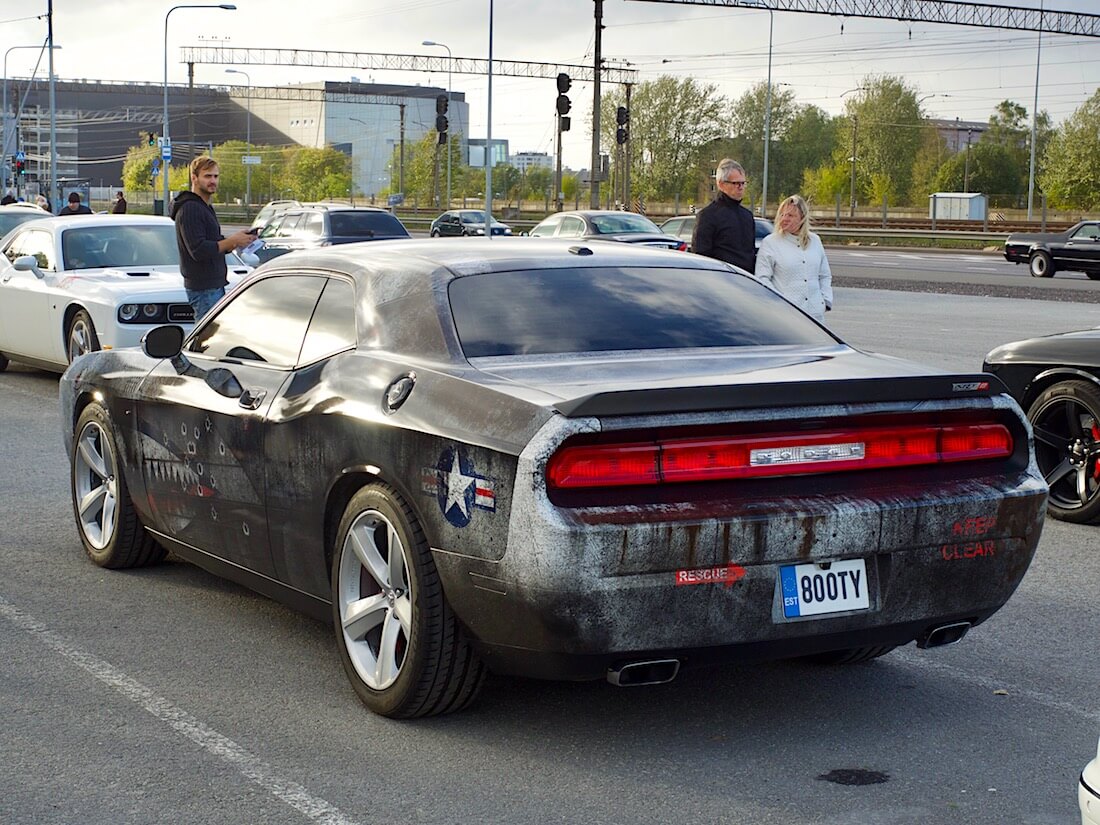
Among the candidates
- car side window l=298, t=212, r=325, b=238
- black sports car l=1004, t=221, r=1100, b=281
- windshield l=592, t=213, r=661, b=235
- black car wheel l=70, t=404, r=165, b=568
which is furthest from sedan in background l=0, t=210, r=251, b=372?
black sports car l=1004, t=221, r=1100, b=281

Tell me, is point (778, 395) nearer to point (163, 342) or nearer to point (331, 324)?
point (331, 324)

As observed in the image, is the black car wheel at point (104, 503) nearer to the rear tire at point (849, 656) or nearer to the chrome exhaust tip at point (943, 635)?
the rear tire at point (849, 656)

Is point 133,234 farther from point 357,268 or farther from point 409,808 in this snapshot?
point 409,808

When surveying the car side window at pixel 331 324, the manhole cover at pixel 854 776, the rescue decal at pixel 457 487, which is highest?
the car side window at pixel 331 324

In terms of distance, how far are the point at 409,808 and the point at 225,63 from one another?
8960 cm

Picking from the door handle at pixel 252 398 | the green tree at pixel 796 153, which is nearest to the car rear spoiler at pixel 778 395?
the door handle at pixel 252 398

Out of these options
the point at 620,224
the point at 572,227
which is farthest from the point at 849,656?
the point at 572,227

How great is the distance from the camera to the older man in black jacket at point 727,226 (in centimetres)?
1060

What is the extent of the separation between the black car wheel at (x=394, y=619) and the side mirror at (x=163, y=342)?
1.66 m

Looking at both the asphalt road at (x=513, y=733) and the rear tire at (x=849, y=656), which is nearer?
the asphalt road at (x=513, y=733)

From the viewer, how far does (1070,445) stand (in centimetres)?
830

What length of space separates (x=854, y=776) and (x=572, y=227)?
26.8 m

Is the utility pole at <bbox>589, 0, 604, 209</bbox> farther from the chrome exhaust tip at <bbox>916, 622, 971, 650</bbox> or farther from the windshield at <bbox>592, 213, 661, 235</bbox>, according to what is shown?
the chrome exhaust tip at <bbox>916, 622, 971, 650</bbox>

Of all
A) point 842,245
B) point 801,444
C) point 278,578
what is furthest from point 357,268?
point 842,245
